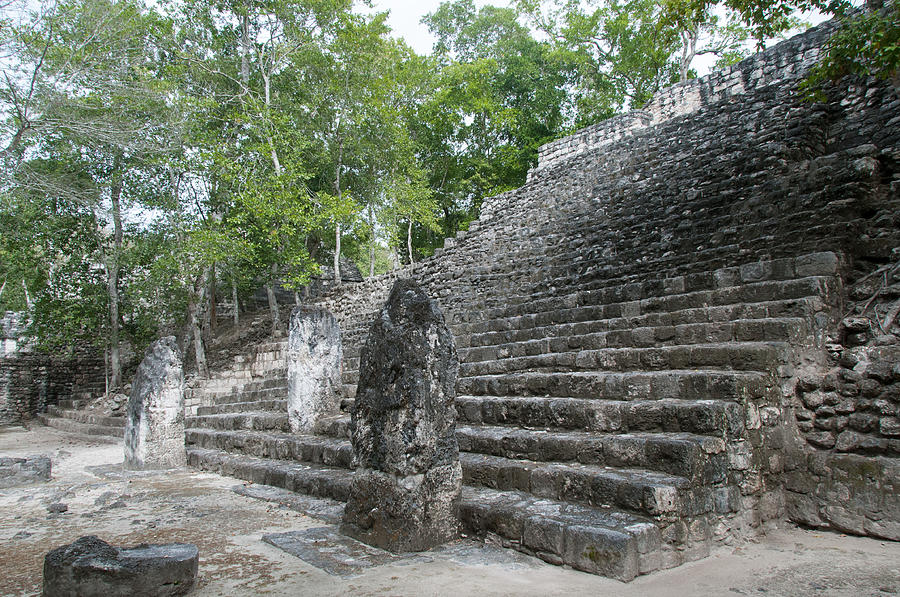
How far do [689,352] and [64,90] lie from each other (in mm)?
12141

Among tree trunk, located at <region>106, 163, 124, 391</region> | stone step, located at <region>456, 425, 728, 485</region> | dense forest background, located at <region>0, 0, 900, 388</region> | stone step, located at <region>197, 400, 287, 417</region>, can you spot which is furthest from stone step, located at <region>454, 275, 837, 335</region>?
tree trunk, located at <region>106, 163, 124, 391</region>

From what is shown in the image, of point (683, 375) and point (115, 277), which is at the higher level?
point (115, 277)

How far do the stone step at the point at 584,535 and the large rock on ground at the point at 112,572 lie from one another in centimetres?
173

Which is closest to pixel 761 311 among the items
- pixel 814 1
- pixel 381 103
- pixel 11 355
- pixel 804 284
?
pixel 804 284

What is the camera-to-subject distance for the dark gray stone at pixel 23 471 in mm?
6613

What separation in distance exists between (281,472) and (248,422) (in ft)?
8.63

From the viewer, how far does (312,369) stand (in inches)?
→ 277

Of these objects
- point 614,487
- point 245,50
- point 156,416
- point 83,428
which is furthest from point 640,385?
point 245,50

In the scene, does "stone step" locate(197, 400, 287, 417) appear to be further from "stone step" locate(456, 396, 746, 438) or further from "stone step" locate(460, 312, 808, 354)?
"stone step" locate(456, 396, 746, 438)

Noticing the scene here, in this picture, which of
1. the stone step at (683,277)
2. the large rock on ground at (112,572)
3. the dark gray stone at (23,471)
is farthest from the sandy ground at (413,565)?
the stone step at (683,277)

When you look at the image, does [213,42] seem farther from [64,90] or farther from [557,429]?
[557,429]

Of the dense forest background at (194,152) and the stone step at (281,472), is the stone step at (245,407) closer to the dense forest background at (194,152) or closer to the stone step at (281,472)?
the stone step at (281,472)

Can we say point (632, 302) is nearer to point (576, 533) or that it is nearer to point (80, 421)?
point (576, 533)

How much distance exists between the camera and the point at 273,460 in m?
6.75
